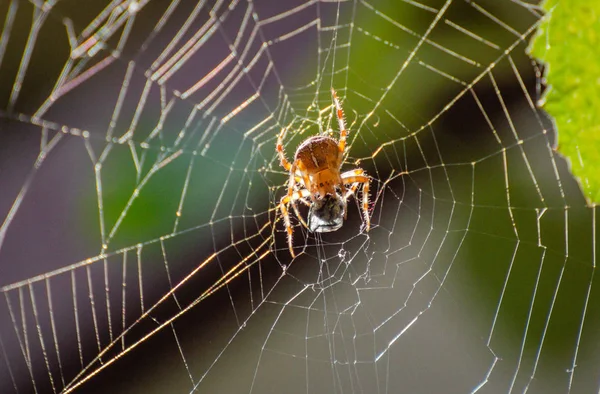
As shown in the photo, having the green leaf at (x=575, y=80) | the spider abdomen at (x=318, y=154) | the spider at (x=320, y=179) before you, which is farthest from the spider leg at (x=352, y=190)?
the green leaf at (x=575, y=80)

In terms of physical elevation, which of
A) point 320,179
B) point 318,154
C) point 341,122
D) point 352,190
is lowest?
point 352,190

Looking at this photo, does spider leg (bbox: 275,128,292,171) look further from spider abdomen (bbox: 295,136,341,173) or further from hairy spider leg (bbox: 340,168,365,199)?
hairy spider leg (bbox: 340,168,365,199)

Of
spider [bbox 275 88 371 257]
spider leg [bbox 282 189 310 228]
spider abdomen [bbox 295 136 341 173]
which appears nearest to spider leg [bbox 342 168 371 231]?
spider [bbox 275 88 371 257]

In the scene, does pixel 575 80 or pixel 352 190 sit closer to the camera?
pixel 575 80

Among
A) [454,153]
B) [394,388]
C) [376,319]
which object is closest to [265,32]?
[454,153]

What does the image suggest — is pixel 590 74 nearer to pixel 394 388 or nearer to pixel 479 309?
pixel 479 309

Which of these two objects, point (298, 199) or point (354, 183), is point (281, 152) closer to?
point (298, 199)

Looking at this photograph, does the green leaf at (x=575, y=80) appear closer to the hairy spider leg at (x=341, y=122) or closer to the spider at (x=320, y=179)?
the hairy spider leg at (x=341, y=122)

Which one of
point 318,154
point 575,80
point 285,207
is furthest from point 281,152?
point 575,80
